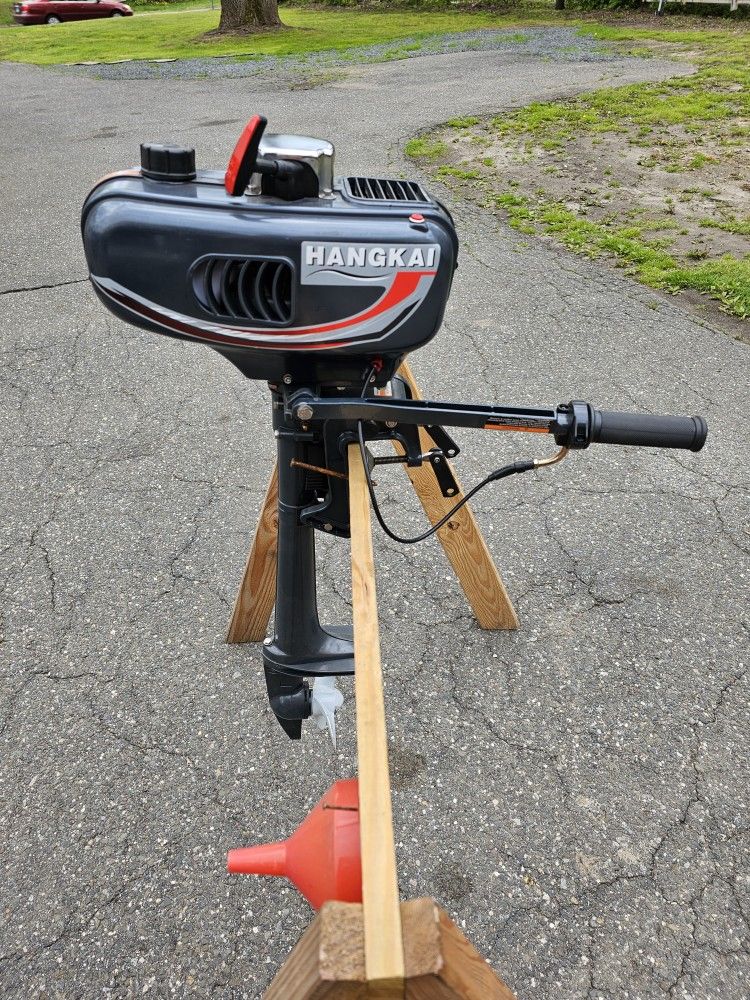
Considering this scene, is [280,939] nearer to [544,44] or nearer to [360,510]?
[360,510]

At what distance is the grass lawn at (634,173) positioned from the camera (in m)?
4.91

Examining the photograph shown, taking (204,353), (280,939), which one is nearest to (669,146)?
(204,353)

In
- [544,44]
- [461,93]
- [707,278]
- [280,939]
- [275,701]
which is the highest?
[544,44]

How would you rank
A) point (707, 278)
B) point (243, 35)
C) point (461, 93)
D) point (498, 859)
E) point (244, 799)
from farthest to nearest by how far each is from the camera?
point (243, 35)
point (461, 93)
point (707, 278)
point (244, 799)
point (498, 859)

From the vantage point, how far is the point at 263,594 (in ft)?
7.45

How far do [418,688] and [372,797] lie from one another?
1388mm

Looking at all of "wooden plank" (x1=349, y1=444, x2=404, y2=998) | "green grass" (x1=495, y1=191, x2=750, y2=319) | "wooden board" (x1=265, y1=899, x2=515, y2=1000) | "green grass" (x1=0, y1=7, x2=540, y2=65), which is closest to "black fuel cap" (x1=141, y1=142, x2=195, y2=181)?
"wooden plank" (x1=349, y1=444, x2=404, y2=998)

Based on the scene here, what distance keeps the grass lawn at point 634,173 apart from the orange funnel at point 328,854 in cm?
418

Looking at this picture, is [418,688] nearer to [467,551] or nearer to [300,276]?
[467,551]

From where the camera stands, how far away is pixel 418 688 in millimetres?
2238

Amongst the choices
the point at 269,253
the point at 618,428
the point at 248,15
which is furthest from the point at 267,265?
the point at 248,15

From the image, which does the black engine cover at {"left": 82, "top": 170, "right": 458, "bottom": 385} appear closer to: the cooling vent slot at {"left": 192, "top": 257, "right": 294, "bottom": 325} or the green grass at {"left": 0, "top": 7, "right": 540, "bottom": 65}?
the cooling vent slot at {"left": 192, "top": 257, "right": 294, "bottom": 325}

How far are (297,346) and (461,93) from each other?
9.07 m

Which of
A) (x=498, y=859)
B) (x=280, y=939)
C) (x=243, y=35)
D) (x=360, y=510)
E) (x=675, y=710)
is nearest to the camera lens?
(x=360, y=510)
